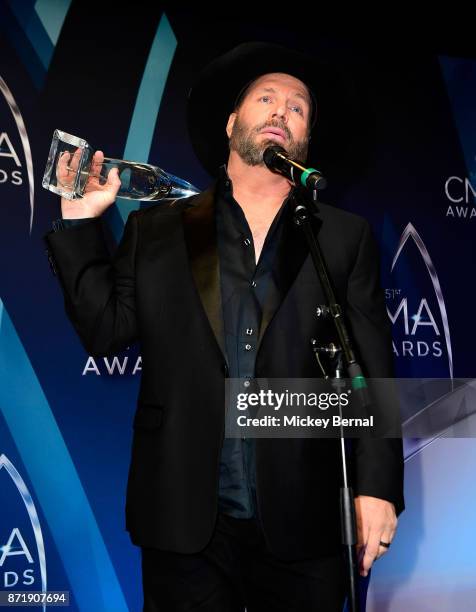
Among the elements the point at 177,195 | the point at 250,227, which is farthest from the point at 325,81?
the point at 177,195

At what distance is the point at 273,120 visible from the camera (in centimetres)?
196

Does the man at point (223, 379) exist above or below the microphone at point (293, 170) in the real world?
below

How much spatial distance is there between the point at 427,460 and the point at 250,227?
1614 millimetres

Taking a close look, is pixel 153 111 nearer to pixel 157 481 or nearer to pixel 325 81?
pixel 325 81

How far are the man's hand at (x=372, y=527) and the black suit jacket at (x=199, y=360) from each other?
0.09 feet

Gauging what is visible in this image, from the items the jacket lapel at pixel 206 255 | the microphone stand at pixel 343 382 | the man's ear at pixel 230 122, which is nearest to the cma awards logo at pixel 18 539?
the jacket lapel at pixel 206 255

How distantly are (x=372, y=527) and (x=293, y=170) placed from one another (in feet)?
2.83

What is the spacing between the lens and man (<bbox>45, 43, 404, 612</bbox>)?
1578 mm

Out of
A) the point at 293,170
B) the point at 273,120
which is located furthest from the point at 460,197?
the point at 293,170

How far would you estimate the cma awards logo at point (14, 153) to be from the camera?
289cm

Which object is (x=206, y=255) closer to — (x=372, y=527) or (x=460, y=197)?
(x=372, y=527)

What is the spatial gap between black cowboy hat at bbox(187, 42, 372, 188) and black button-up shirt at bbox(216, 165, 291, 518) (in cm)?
55

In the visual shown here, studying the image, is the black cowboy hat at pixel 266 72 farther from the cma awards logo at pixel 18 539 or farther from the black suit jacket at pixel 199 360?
the cma awards logo at pixel 18 539

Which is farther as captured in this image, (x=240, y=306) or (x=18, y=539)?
(x=18, y=539)
